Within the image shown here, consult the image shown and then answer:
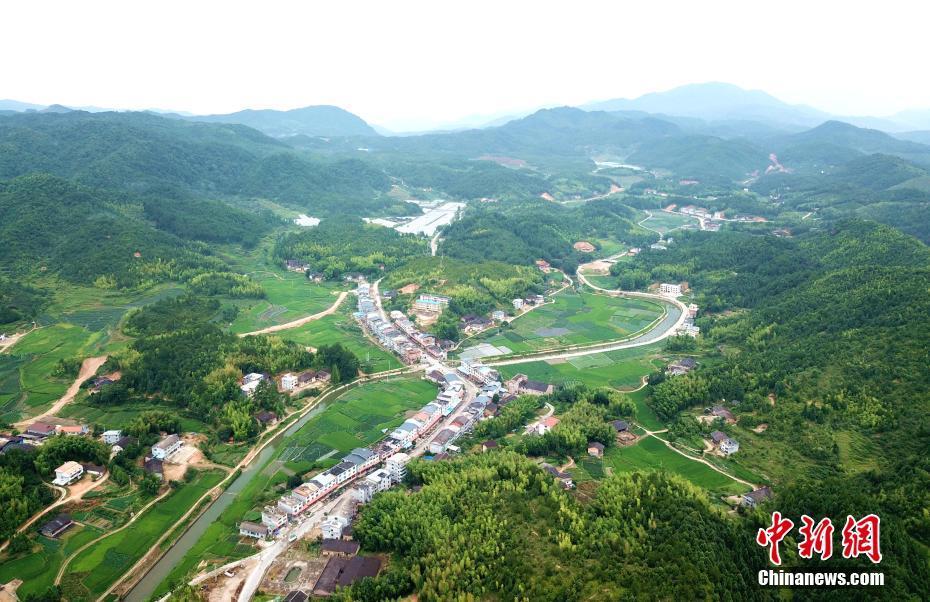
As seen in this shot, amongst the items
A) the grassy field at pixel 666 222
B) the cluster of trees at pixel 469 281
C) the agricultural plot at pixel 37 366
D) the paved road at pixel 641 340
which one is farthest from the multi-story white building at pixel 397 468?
the grassy field at pixel 666 222

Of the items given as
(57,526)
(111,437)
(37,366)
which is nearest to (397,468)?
(57,526)

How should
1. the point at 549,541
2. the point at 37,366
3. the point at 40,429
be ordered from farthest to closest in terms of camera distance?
the point at 37,366 < the point at 40,429 < the point at 549,541

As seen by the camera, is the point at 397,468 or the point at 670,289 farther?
the point at 670,289

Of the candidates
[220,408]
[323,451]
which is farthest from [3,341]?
[323,451]

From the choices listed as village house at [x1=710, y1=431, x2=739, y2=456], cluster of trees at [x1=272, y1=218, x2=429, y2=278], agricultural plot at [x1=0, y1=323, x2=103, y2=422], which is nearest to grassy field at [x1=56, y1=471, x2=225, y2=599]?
agricultural plot at [x1=0, y1=323, x2=103, y2=422]

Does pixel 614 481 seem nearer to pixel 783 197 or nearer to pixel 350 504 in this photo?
pixel 350 504

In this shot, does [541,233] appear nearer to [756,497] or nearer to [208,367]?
[208,367]

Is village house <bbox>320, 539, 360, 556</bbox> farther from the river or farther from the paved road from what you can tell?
the paved road

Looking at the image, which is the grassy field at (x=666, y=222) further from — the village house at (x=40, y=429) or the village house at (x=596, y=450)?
the village house at (x=40, y=429)

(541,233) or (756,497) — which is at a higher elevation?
(541,233)
